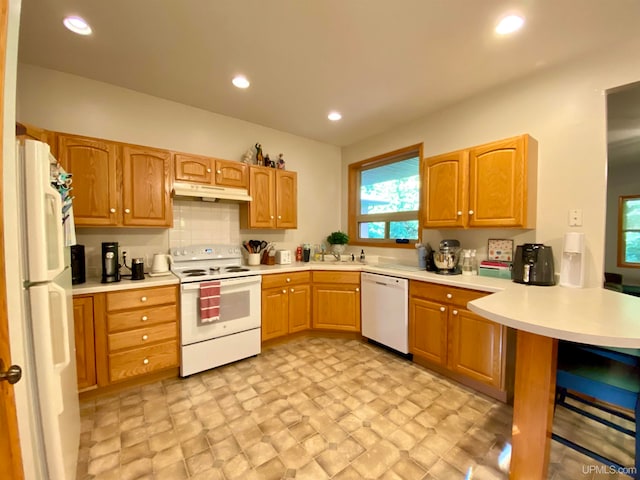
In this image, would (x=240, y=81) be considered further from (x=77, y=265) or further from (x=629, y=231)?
(x=629, y=231)

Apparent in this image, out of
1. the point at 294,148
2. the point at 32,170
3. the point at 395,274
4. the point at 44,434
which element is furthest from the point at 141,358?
the point at 294,148

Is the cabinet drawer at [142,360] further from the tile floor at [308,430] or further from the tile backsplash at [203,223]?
the tile backsplash at [203,223]

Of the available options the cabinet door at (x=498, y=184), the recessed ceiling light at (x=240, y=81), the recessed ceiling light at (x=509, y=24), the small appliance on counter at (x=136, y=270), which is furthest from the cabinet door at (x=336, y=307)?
the recessed ceiling light at (x=509, y=24)

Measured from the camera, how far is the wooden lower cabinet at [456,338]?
75.7 inches

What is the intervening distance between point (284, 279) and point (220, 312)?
2.45ft

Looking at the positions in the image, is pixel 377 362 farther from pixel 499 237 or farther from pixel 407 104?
pixel 407 104

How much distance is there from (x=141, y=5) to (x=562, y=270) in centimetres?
323

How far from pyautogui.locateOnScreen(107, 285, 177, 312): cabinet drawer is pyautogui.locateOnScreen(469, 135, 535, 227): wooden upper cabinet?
2650 millimetres

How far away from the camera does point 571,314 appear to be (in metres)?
1.18

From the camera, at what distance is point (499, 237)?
234 cm

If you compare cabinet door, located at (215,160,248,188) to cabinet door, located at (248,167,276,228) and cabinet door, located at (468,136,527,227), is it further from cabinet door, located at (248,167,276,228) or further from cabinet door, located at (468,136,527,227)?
cabinet door, located at (468,136,527,227)

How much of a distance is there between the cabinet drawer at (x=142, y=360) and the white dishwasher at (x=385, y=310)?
1.88 meters

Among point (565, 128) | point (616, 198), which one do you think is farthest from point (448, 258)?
point (616, 198)

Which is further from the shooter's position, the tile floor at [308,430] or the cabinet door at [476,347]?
the cabinet door at [476,347]
